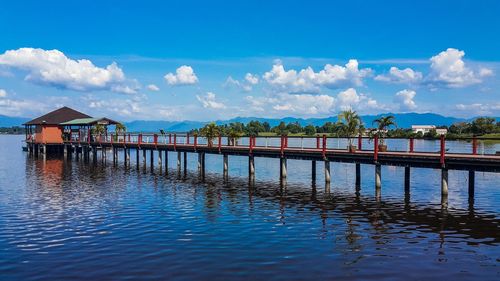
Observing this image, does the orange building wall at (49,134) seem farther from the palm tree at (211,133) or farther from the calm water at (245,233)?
the calm water at (245,233)

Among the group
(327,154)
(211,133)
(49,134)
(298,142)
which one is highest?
(211,133)

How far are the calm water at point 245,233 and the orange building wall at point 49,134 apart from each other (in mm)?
44266

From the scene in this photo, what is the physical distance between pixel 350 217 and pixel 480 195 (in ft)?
42.6

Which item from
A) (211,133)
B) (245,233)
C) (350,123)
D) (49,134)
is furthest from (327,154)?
(49,134)

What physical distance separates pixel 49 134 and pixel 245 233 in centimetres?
6599

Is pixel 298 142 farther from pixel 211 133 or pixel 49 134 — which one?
pixel 49 134

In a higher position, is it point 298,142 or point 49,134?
point 49,134

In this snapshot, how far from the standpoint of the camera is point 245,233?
19281mm

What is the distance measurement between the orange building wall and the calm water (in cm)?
4427

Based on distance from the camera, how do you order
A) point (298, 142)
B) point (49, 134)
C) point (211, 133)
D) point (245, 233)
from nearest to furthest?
point (245, 233) → point (298, 142) → point (211, 133) → point (49, 134)

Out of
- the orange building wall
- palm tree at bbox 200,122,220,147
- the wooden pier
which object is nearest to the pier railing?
the wooden pier

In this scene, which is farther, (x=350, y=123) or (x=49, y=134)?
(x=49, y=134)

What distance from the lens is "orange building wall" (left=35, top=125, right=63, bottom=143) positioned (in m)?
76.1

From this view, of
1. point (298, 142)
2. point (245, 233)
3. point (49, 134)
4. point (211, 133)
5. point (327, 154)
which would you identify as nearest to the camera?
point (245, 233)
